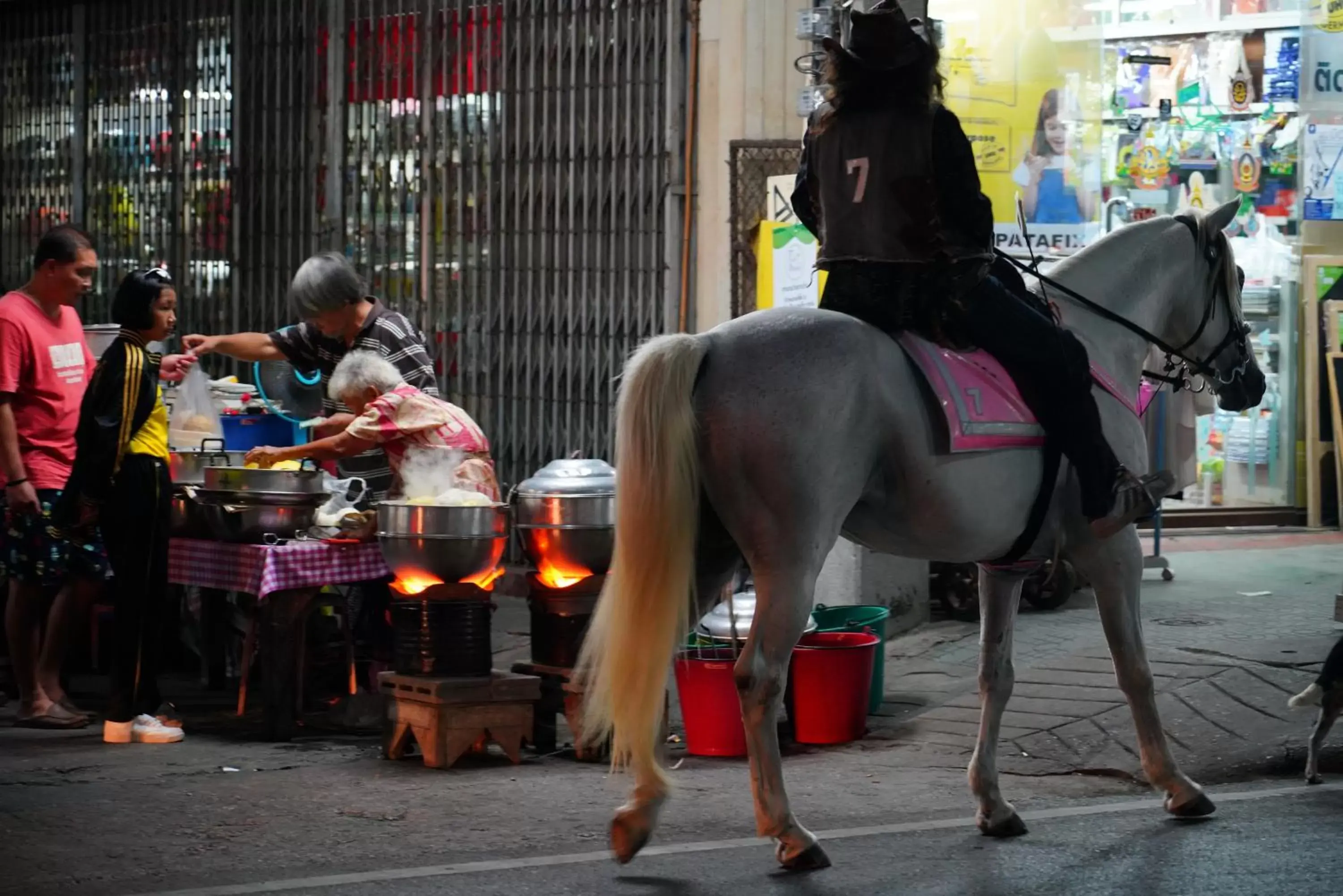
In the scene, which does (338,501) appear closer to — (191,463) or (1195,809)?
(191,463)

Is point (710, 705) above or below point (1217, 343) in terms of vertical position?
below

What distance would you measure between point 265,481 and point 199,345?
1.39 metres

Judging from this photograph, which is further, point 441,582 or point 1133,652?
point 441,582

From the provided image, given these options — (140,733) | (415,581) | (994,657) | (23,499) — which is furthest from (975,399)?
(23,499)

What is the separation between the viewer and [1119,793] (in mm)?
7055

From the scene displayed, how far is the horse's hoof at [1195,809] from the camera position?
6.41m

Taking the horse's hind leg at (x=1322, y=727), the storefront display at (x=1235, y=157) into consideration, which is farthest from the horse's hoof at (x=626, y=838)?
the storefront display at (x=1235, y=157)

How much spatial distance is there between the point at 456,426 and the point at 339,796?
1965 mm

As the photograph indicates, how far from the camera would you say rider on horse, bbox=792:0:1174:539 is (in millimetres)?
6012

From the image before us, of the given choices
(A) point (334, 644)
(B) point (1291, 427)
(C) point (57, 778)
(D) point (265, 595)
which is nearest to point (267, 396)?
(A) point (334, 644)

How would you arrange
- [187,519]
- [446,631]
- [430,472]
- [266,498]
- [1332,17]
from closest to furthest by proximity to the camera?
[446,631] < [430,472] < [266,498] < [187,519] < [1332,17]

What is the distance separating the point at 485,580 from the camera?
25.8 feet

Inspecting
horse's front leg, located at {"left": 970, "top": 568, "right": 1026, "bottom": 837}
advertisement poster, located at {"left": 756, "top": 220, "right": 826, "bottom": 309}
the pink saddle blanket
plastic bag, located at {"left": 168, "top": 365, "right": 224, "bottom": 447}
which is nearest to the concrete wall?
advertisement poster, located at {"left": 756, "top": 220, "right": 826, "bottom": 309}

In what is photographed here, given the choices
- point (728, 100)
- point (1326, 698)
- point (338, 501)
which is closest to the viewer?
point (1326, 698)
